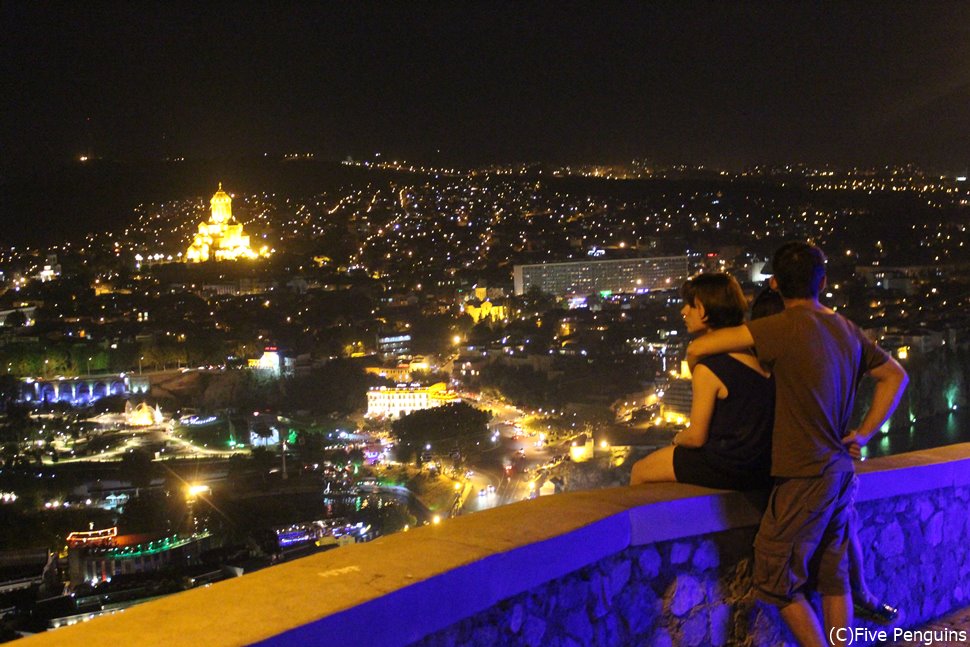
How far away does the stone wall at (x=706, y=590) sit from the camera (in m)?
1.84

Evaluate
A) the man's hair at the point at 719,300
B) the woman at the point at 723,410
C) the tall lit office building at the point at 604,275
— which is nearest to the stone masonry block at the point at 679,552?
the woman at the point at 723,410

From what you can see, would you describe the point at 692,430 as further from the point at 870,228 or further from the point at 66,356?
the point at 870,228

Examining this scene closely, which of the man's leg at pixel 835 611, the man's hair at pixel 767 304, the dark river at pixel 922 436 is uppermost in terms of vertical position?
the man's hair at pixel 767 304

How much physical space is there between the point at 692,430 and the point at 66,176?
7519 centimetres

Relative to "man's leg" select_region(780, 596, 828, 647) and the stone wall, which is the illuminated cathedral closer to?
the stone wall

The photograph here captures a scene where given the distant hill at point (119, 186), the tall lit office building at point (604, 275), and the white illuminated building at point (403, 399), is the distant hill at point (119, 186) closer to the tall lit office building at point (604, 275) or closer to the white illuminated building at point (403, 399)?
the tall lit office building at point (604, 275)

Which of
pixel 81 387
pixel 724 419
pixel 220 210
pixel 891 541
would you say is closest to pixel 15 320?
pixel 81 387

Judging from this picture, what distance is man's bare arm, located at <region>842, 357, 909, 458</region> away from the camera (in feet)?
7.18

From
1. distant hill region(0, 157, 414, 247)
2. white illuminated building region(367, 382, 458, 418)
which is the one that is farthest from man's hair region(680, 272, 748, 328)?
distant hill region(0, 157, 414, 247)

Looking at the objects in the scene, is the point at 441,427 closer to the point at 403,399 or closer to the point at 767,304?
the point at 403,399

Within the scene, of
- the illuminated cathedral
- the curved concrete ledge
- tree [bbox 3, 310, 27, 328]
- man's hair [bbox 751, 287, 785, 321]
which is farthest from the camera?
the illuminated cathedral

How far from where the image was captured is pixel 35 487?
65.6 ft

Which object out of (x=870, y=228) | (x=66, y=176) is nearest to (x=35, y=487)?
(x=870, y=228)

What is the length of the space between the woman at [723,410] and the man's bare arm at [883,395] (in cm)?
24
